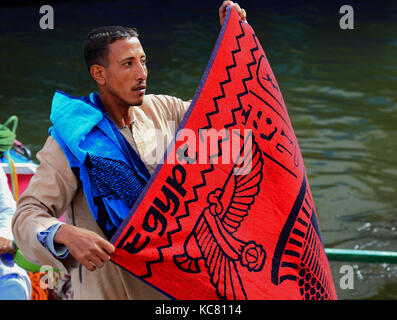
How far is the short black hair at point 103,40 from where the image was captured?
7.95 feet

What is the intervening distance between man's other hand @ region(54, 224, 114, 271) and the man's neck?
57cm

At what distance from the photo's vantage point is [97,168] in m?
2.27

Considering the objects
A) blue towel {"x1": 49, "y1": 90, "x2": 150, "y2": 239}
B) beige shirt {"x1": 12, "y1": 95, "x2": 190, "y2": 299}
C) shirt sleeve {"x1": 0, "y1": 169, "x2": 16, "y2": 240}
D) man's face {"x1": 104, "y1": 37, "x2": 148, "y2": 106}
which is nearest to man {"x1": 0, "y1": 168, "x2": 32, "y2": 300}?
shirt sleeve {"x1": 0, "y1": 169, "x2": 16, "y2": 240}

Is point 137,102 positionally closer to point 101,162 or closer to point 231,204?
point 101,162

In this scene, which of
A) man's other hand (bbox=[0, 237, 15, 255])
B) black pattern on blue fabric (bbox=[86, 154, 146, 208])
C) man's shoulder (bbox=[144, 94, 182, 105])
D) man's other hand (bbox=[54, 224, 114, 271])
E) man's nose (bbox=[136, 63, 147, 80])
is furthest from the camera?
man's other hand (bbox=[0, 237, 15, 255])

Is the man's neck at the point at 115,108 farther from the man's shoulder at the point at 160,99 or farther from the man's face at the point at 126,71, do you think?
the man's shoulder at the point at 160,99

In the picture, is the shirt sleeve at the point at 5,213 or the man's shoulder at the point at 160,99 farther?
the shirt sleeve at the point at 5,213

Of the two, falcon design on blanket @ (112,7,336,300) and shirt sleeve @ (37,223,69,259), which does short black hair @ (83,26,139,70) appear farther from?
shirt sleeve @ (37,223,69,259)

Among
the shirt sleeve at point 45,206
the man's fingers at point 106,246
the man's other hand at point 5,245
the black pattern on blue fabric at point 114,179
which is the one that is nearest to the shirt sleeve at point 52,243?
the shirt sleeve at point 45,206

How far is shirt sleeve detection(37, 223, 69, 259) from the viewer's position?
6.82ft

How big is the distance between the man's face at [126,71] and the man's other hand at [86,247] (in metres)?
0.59

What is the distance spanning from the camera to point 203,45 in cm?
1483

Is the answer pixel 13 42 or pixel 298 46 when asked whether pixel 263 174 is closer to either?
pixel 298 46
